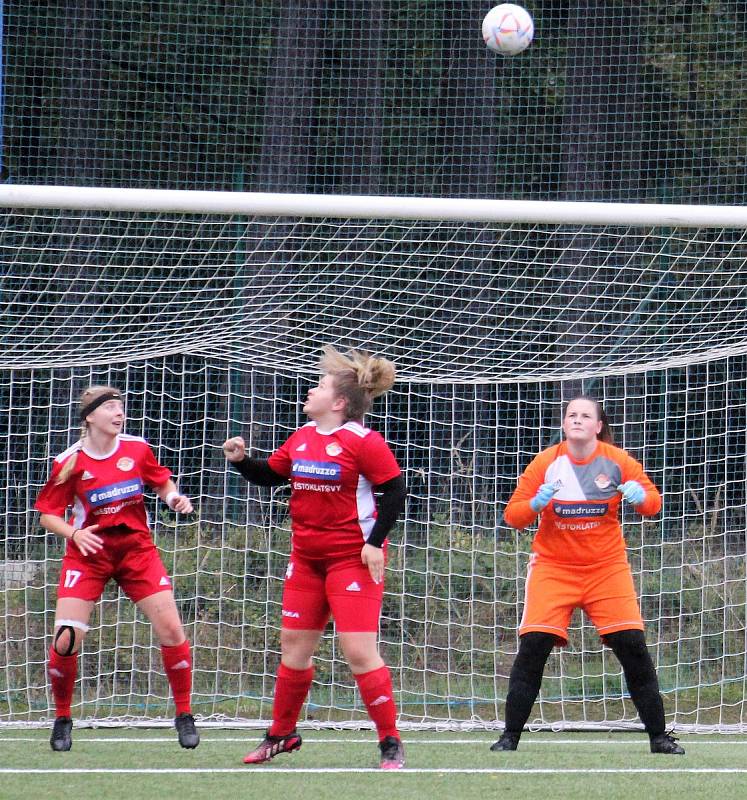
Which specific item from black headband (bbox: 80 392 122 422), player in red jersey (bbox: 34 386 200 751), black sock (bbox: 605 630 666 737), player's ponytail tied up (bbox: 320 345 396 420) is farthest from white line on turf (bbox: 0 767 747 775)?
black headband (bbox: 80 392 122 422)

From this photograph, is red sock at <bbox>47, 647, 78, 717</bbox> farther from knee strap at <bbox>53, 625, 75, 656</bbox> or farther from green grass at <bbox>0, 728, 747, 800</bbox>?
green grass at <bbox>0, 728, 747, 800</bbox>

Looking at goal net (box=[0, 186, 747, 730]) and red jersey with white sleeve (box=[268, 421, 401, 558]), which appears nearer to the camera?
red jersey with white sleeve (box=[268, 421, 401, 558])

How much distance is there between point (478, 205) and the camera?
627cm

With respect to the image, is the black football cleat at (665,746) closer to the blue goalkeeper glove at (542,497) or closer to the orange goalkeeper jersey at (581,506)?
the orange goalkeeper jersey at (581,506)

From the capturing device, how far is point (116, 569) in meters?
6.04

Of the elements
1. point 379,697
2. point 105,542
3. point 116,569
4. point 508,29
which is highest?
point 508,29

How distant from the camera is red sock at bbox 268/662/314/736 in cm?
531

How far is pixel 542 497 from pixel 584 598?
49 centimetres

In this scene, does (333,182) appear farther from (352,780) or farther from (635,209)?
(352,780)

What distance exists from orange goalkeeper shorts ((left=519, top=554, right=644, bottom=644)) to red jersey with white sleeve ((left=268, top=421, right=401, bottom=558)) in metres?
0.98

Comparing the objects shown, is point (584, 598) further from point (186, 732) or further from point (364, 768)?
point (186, 732)

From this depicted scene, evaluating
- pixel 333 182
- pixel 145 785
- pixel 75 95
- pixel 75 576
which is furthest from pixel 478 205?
pixel 75 95

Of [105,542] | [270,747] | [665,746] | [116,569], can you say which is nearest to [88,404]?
[105,542]

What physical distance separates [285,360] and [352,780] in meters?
3.19
